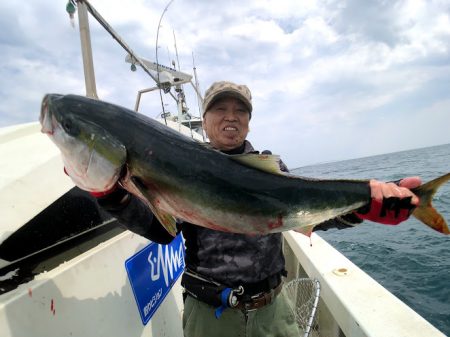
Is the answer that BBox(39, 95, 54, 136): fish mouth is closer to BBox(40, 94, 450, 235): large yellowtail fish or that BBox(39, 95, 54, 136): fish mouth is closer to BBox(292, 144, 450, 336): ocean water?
BBox(40, 94, 450, 235): large yellowtail fish

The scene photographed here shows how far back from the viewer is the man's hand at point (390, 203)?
7.20ft

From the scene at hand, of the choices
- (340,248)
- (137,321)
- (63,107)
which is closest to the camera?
(63,107)

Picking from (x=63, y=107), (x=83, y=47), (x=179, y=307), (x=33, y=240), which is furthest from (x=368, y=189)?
(x=83, y=47)

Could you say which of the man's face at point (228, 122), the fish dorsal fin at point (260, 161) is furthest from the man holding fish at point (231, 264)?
the fish dorsal fin at point (260, 161)

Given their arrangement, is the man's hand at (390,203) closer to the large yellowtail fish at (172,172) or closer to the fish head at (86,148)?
the large yellowtail fish at (172,172)

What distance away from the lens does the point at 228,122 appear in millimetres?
3045

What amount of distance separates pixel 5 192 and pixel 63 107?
730 mm

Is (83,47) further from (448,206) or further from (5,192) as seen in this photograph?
(448,206)

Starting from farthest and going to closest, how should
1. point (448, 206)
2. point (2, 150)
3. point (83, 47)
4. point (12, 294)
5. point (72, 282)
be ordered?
point (448, 206) → point (83, 47) → point (2, 150) → point (72, 282) → point (12, 294)

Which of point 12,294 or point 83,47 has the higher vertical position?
point 83,47

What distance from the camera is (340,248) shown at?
41.0ft

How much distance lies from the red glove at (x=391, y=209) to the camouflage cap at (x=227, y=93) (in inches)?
61.8

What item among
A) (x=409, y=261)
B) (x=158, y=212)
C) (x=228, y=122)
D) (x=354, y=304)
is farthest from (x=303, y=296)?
(x=409, y=261)

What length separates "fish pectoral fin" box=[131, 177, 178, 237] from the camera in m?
1.88
